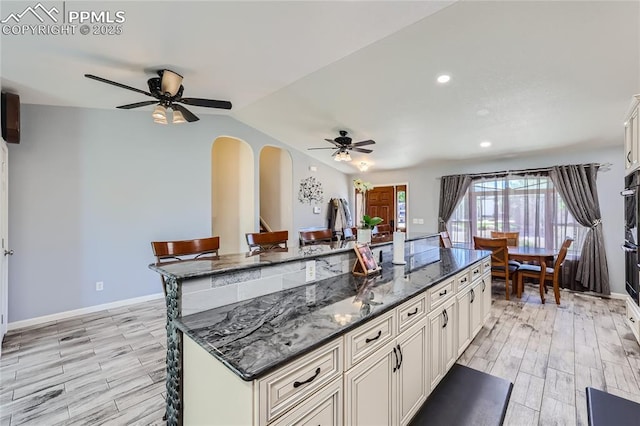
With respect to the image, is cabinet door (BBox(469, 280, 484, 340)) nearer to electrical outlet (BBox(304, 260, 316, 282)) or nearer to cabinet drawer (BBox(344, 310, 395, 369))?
cabinet drawer (BBox(344, 310, 395, 369))

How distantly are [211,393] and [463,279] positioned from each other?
2.18 meters

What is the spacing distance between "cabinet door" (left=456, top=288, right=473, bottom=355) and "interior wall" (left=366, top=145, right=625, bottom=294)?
11.8ft

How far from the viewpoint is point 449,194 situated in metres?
5.86

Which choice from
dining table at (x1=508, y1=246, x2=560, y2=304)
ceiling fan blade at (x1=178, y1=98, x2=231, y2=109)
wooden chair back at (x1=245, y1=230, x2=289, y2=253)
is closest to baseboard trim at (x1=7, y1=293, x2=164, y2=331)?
wooden chair back at (x1=245, y1=230, x2=289, y2=253)

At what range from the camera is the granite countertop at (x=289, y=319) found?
97cm

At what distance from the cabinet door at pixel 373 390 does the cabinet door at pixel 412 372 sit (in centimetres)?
9

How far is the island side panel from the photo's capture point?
919 millimetres

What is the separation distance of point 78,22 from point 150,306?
10.8ft

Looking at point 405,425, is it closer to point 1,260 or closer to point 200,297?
point 200,297

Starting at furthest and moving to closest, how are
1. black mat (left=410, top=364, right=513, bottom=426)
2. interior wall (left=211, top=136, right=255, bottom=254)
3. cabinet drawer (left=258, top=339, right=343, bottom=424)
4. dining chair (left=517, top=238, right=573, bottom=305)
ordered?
interior wall (left=211, top=136, right=255, bottom=254) < dining chair (left=517, top=238, right=573, bottom=305) < black mat (left=410, top=364, right=513, bottom=426) < cabinet drawer (left=258, top=339, right=343, bottom=424)

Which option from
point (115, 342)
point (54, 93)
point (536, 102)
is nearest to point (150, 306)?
point (115, 342)

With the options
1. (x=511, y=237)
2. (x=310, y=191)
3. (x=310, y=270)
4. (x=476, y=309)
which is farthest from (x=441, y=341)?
(x=310, y=191)

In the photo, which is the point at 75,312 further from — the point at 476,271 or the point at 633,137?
the point at 633,137

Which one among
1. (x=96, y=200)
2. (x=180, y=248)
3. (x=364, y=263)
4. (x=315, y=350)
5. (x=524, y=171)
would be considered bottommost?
(x=315, y=350)
